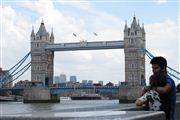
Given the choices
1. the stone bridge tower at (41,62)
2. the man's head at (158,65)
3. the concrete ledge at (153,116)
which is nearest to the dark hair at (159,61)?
the man's head at (158,65)

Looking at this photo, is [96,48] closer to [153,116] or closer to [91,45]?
[91,45]

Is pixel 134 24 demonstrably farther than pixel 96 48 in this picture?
Yes

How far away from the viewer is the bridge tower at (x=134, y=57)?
91312 mm

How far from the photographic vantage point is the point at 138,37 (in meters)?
93.4

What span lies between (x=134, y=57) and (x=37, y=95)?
19.1m

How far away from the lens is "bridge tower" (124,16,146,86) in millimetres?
91312

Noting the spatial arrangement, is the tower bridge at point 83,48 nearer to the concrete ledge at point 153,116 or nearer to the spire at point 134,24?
the spire at point 134,24

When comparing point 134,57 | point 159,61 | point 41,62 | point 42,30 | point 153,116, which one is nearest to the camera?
point 153,116

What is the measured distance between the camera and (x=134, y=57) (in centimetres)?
9162

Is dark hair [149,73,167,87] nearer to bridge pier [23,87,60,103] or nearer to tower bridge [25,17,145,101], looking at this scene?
bridge pier [23,87,60,103]

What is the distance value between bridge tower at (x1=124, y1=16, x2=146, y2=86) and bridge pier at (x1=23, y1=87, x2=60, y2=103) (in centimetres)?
→ 1440

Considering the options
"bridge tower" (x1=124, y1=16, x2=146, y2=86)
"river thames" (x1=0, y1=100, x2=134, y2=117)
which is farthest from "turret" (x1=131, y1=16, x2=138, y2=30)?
"river thames" (x1=0, y1=100, x2=134, y2=117)

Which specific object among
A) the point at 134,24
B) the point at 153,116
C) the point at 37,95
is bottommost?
the point at 37,95

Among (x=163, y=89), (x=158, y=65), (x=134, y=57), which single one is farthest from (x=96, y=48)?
(x=163, y=89)
